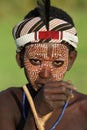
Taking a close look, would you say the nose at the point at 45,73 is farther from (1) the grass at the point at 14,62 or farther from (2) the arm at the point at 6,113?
(1) the grass at the point at 14,62

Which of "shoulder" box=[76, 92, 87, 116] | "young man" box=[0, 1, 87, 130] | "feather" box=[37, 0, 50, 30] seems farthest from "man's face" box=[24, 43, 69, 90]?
"shoulder" box=[76, 92, 87, 116]

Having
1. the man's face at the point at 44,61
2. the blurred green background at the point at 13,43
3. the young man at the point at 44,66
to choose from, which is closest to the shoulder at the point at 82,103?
the young man at the point at 44,66

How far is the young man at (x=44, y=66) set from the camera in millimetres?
5105

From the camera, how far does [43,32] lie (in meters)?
5.17

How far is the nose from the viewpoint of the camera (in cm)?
498

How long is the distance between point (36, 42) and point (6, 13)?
35.6ft

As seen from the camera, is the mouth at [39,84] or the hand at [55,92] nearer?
the hand at [55,92]

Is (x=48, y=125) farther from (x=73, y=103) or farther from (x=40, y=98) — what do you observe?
(x=40, y=98)

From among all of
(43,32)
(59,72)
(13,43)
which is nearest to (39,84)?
(59,72)

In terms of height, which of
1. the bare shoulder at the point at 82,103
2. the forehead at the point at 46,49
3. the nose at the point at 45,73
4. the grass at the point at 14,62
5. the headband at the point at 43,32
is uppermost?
the headband at the point at 43,32

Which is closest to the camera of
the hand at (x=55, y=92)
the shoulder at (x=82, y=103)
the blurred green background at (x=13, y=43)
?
the hand at (x=55, y=92)

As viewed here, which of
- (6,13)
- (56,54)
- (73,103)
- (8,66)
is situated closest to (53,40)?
(56,54)

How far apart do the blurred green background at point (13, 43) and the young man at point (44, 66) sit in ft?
16.8

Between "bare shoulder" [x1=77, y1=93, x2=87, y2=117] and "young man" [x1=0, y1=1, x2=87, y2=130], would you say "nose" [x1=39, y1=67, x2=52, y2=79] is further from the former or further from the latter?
"bare shoulder" [x1=77, y1=93, x2=87, y2=117]
